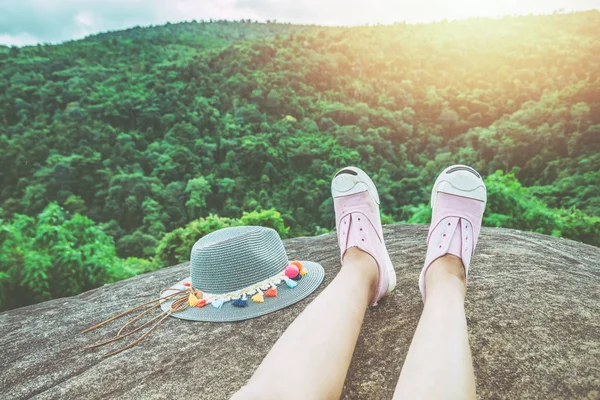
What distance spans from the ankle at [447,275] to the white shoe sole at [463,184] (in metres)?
0.38

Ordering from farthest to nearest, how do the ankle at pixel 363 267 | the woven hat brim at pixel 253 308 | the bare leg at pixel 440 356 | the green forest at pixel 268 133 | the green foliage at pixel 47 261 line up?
the green forest at pixel 268 133
the green foliage at pixel 47 261
the woven hat brim at pixel 253 308
the ankle at pixel 363 267
the bare leg at pixel 440 356

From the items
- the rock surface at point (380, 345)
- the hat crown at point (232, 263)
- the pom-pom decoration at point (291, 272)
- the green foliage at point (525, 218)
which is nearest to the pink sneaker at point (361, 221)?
the rock surface at point (380, 345)

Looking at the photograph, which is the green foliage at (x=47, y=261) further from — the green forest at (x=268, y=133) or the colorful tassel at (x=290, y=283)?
the colorful tassel at (x=290, y=283)

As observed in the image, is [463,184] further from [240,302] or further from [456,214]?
[240,302]

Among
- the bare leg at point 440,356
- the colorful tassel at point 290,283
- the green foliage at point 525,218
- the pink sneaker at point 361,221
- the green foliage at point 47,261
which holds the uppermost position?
the pink sneaker at point 361,221

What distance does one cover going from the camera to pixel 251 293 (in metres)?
1.78

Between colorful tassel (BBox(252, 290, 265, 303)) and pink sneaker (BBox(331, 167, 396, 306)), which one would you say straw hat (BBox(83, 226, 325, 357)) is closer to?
colorful tassel (BBox(252, 290, 265, 303))

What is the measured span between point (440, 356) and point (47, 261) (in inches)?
144

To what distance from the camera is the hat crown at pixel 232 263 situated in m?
1.76

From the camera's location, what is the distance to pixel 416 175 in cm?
3152

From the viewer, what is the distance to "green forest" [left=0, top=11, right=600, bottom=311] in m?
5.79

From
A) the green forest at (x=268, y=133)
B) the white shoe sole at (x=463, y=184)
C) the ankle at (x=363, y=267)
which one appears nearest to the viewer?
the ankle at (x=363, y=267)

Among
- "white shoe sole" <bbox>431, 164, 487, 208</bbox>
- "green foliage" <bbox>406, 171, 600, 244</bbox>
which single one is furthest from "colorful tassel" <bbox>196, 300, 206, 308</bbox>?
"green foliage" <bbox>406, 171, 600, 244</bbox>

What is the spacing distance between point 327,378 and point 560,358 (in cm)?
86
